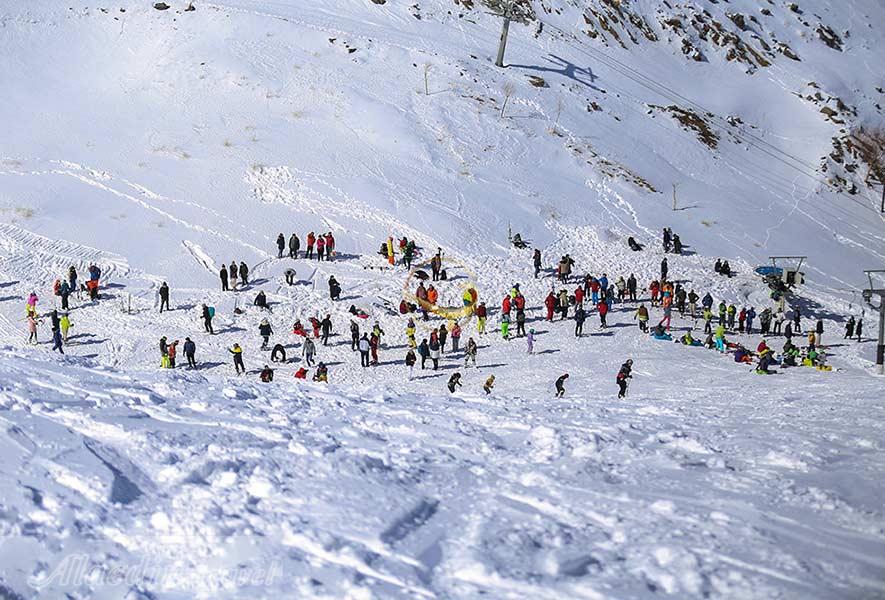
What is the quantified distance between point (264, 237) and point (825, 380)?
1919 cm

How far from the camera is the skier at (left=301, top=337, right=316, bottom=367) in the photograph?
925 inches

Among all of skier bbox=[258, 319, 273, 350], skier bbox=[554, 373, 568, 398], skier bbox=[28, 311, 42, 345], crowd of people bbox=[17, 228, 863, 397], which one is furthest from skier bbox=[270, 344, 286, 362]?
skier bbox=[554, 373, 568, 398]

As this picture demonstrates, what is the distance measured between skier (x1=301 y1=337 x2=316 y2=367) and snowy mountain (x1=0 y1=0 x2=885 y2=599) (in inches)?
45.4

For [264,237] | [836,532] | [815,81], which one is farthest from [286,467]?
[815,81]

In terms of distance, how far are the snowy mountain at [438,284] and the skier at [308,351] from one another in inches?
45.4

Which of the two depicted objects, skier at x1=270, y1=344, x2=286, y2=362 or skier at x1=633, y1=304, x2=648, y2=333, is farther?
skier at x1=633, y1=304, x2=648, y2=333

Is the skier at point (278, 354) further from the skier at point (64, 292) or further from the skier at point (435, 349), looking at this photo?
the skier at point (64, 292)

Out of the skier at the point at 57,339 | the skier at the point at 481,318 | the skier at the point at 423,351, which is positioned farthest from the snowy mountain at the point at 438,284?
the skier at the point at 57,339

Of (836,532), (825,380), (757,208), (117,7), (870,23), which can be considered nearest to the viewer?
(836,532)

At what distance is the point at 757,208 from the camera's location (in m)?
44.6

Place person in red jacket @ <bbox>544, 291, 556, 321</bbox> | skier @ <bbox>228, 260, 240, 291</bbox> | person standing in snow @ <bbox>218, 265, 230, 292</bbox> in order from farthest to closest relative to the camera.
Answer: skier @ <bbox>228, 260, 240, 291</bbox>, person standing in snow @ <bbox>218, 265, 230, 292</bbox>, person in red jacket @ <bbox>544, 291, 556, 321</bbox>

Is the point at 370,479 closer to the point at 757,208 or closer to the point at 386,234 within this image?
the point at 386,234

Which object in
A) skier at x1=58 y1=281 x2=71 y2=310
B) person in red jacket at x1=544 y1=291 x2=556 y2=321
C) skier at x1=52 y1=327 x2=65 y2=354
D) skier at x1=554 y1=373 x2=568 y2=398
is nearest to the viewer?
skier at x1=554 y1=373 x2=568 y2=398

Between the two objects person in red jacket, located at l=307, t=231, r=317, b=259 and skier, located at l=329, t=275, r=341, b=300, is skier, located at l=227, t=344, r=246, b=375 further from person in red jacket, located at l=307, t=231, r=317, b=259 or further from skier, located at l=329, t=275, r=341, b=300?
person in red jacket, located at l=307, t=231, r=317, b=259
